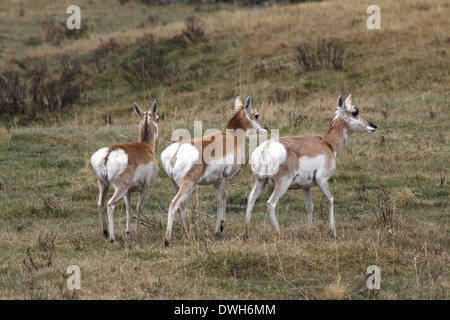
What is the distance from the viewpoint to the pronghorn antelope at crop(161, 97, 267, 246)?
8672mm

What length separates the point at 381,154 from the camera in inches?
494

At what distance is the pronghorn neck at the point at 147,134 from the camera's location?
987cm

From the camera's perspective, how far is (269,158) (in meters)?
8.59

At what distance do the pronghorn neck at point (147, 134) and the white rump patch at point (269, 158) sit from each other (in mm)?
1949

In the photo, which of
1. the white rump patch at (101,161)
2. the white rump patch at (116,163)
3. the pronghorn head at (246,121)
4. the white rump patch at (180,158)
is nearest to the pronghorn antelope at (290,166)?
the white rump patch at (180,158)

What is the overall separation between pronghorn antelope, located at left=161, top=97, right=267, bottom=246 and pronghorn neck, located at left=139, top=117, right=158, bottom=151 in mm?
966

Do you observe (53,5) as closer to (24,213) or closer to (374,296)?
(24,213)

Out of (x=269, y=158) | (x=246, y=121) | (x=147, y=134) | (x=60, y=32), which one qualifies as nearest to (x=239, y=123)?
(x=246, y=121)

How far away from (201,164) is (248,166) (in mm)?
3823

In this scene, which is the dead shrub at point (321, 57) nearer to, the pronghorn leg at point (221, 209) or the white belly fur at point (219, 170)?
the white belly fur at point (219, 170)

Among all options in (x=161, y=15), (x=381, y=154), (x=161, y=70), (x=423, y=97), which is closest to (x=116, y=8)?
(x=161, y=15)

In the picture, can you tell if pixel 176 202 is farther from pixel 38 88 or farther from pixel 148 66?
pixel 38 88

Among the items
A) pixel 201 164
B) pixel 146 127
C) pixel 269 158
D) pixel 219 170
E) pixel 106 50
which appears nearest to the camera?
pixel 269 158

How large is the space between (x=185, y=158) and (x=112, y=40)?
15.5 metres
